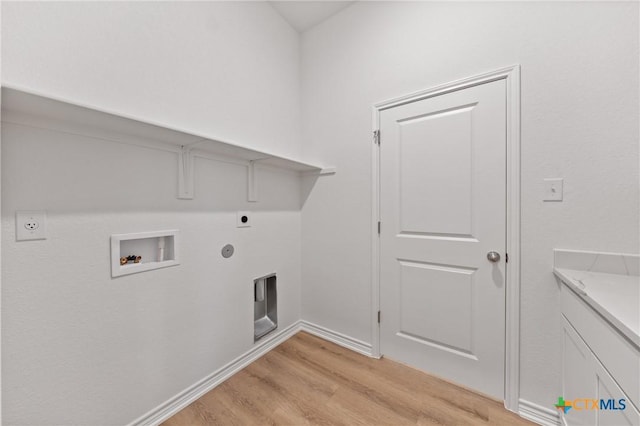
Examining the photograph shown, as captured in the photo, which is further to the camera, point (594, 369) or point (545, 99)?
point (545, 99)

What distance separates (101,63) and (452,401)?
8.91 feet

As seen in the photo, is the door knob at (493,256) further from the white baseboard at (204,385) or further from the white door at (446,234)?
the white baseboard at (204,385)

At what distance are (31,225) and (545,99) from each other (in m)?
2.59

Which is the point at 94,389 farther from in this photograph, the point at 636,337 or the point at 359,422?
Answer: the point at 636,337

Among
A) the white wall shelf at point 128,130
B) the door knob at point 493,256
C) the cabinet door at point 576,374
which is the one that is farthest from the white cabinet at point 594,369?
the white wall shelf at point 128,130

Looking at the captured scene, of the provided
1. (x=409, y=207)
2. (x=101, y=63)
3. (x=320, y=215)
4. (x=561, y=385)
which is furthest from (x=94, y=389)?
(x=561, y=385)

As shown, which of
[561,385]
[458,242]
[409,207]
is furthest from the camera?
[409,207]

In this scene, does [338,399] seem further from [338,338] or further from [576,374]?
[576,374]

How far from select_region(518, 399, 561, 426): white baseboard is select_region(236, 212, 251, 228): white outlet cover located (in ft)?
6.87

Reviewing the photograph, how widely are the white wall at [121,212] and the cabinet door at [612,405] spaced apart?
186 cm

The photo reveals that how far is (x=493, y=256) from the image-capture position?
1429 millimetres

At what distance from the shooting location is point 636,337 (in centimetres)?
62

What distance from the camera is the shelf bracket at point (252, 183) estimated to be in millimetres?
1818

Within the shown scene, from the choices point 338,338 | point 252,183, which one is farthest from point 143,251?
point 338,338
